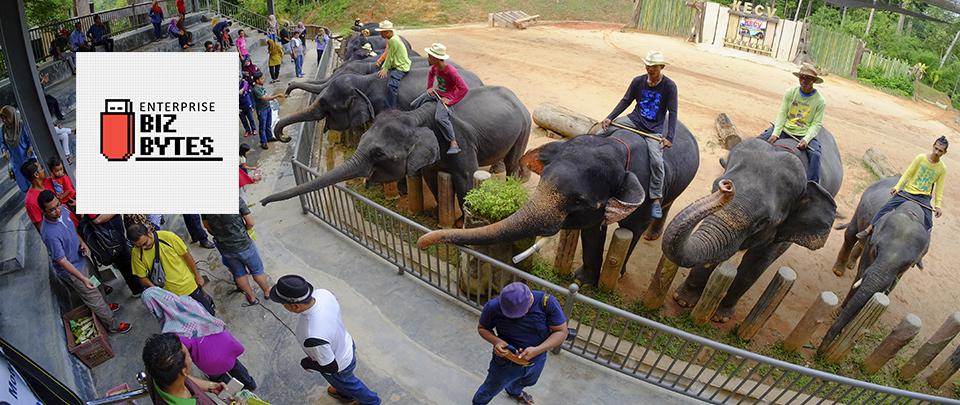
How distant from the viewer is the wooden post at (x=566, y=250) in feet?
21.9

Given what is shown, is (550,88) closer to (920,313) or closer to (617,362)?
(920,313)

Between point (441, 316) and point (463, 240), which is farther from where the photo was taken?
point (441, 316)

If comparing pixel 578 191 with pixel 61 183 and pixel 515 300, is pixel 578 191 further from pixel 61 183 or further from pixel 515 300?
pixel 61 183

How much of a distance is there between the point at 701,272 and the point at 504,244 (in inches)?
111

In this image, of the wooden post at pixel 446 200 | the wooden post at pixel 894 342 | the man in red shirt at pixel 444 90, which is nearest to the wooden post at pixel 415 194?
the wooden post at pixel 446 200

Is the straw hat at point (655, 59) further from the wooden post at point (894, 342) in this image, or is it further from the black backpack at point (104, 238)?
the black backpack at point (104, 238)

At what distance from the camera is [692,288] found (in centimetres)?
674

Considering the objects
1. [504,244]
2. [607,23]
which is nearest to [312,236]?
[504,244]

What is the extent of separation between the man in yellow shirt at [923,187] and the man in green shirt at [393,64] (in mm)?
7932

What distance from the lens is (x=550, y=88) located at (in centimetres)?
1719

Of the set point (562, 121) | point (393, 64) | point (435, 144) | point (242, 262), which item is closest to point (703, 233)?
point (435, 144)

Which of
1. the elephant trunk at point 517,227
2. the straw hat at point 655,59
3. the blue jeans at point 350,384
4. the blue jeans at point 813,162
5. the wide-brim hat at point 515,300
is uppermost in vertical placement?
the straw hat at point 655,59

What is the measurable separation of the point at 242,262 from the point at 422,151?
2691mm

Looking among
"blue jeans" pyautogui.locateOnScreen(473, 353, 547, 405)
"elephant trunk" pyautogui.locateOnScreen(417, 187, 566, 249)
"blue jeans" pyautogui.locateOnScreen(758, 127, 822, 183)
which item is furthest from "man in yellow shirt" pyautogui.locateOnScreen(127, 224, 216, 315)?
"blue jeans" pyautogui.locateOnScreen(758, 127, 822, 183)
